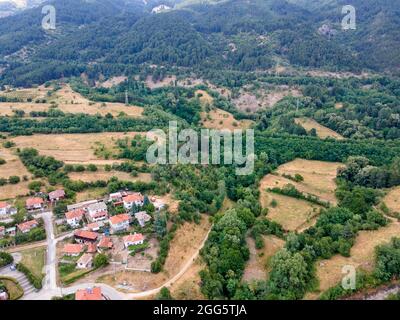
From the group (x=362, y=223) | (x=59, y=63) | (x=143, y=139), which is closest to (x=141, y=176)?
(x=143, y=139)

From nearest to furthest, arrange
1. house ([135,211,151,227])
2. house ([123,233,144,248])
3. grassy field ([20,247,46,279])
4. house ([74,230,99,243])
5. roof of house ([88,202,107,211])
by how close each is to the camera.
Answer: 1. grassy field ([20,247,46,279])
2. house ([123,233,144,248])
3. house ([74,230,99,243])
4. house ([135,211,151,227])
5. roof of house ([88,202,107,211])

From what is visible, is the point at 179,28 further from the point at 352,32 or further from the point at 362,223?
the point at 362,223

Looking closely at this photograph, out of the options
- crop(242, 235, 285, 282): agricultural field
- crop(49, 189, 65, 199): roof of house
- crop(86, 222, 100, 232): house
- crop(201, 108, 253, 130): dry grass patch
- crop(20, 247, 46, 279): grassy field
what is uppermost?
crop(201, 108, 253, 130): dry grass patch

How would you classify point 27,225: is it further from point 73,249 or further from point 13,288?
point 13,288

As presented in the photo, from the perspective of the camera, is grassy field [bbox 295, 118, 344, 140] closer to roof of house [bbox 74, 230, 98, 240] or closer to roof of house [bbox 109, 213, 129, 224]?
roof of house [bbox 109, 213, 129, 224]

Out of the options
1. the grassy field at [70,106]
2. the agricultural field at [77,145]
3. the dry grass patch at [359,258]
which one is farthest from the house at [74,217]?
A: the grassy field at [70,106]

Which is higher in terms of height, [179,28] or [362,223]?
[179,28]

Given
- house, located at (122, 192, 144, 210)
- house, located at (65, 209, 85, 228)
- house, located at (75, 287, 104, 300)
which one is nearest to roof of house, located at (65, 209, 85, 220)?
house, located at (65, 209, 85, 228)
